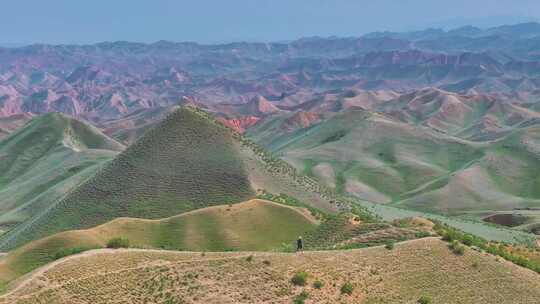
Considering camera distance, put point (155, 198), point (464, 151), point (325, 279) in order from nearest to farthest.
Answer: point (325, 279)
point (155, 198)
point (464, 151)

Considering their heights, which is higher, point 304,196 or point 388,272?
point 388,272

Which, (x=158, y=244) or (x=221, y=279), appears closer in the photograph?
(x=221, y=279)

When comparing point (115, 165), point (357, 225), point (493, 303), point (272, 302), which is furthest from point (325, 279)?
point (115, 165)

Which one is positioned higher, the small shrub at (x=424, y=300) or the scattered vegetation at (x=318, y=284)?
the scattered vegetation at (x=318, y=284)

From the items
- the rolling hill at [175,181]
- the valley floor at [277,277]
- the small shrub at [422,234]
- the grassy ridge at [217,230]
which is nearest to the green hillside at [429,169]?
the rolling hill at [175,181]

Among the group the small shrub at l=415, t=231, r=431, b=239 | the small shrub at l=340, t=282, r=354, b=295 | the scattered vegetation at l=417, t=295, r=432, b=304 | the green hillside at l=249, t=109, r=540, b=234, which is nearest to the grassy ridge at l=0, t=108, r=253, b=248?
the small shrub at l=415, t=231, r=431, b=239

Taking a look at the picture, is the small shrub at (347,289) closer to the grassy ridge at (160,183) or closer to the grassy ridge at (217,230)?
the grassy ridge at (217,230)

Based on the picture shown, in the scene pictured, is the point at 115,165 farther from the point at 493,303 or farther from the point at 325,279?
the point at 493,303
